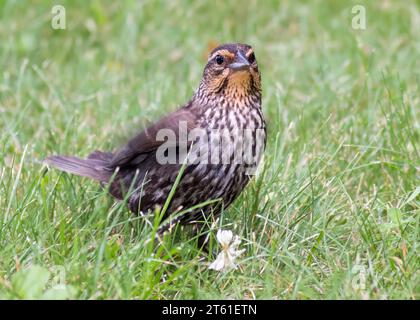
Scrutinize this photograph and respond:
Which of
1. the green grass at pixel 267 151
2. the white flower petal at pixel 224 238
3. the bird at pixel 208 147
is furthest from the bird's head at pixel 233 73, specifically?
the white flower petal at pixel 224 238

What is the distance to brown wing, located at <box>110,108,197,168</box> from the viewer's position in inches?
161

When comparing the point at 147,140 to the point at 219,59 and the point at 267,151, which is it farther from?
the point at 267,151

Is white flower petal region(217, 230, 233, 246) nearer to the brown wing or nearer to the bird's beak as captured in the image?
the brown wing

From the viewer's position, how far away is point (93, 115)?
564 cm

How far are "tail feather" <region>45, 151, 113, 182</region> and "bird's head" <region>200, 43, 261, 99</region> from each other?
0.73 m

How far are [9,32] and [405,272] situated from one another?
4.18m

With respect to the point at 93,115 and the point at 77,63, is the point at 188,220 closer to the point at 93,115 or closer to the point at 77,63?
the point at 93,115

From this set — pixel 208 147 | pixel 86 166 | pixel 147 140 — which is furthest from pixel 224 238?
pixel 86 166

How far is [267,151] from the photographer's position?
4938 mm

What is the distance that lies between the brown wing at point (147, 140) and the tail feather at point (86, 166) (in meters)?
0.08

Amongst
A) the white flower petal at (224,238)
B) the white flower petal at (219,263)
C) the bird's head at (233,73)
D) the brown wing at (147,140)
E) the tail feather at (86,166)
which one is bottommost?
the white flower petal at (219,263)

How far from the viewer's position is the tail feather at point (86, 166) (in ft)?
14.7
